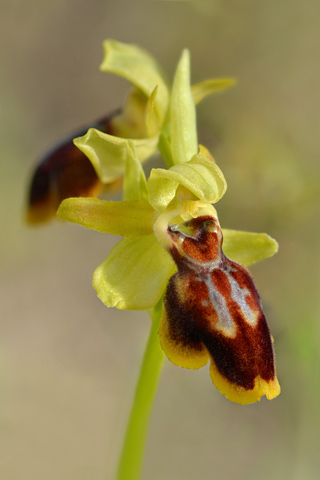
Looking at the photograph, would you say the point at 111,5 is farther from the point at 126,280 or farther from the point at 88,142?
the point at 126,280

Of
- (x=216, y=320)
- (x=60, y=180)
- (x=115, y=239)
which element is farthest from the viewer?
(x=115, y=239)

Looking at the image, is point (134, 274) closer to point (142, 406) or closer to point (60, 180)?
point (142, 406)

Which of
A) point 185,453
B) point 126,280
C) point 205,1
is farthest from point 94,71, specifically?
point 126,280

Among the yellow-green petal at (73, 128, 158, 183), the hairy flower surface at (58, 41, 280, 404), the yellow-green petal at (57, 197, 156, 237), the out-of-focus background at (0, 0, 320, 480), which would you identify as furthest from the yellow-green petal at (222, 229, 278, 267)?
the out-of-focus background at (0, 0, 320, 480)

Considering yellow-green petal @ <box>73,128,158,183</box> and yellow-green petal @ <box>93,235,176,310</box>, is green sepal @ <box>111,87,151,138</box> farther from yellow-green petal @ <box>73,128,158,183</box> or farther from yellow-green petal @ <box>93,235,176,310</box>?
yellow-green petal @ <box>93,235,176,310</box>

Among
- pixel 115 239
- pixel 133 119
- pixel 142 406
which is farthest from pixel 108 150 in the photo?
pixel 115 239

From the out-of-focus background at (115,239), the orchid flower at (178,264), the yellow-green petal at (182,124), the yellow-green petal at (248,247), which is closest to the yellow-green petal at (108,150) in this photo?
the orchid flower at (178,264)
